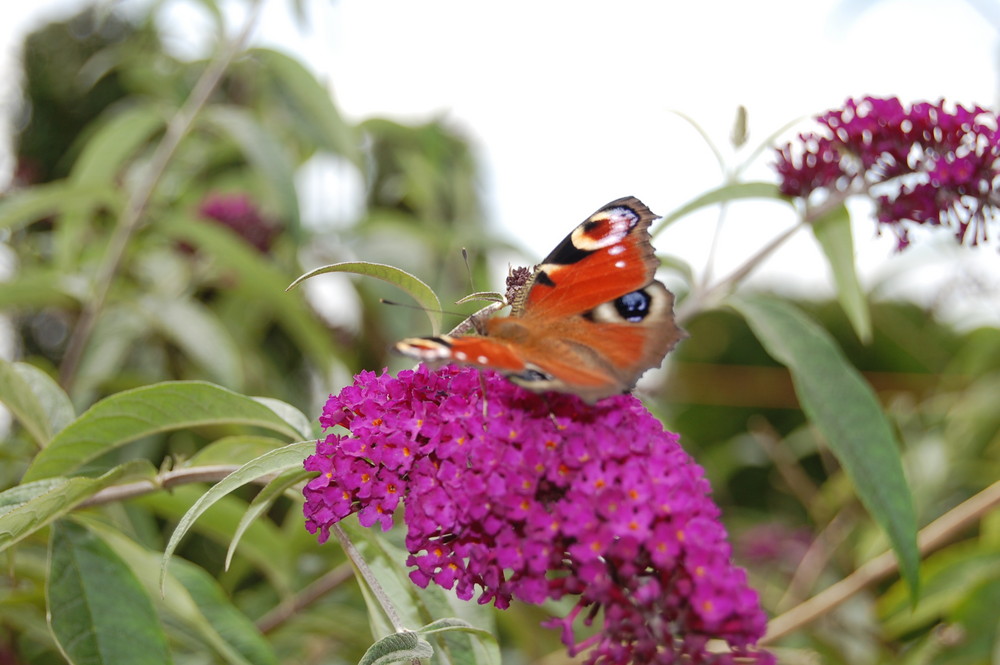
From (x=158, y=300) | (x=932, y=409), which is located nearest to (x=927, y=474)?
(x=932, y=409)

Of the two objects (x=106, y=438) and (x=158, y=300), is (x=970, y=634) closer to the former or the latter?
(x=106, y=438)

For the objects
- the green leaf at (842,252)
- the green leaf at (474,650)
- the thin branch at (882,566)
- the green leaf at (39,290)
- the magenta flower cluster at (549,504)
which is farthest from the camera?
the green leaf at (39,290)

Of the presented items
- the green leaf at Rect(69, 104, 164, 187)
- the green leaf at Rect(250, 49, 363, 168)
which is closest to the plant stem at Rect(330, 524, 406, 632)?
the green leaf at Rect(250, 49, 363, 168)

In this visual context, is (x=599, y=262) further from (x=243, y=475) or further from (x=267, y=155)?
(x=267, y=155)

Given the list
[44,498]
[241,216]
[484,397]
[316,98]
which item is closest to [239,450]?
[44,498]

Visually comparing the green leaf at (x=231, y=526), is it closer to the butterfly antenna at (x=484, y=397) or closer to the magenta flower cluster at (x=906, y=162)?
the butterfly antenna at (x=484, y=397)

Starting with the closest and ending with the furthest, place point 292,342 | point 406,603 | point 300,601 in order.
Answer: point 406,603, point 300,601, point 292,342

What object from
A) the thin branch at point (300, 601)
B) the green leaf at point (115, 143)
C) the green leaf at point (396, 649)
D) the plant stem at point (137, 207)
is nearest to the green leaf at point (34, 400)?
the thin branch at point (300, 601)
